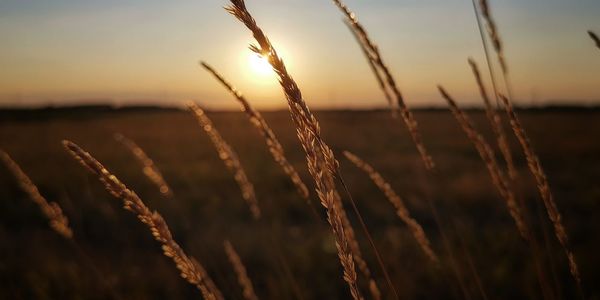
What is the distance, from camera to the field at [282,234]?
146 inches

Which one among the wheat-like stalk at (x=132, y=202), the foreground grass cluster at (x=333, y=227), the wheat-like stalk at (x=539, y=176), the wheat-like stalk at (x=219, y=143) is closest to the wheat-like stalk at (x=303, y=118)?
the foreground grass cluster at (x=333, y=227)

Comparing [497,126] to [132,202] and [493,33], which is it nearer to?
[493,33]

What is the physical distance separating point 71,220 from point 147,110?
198 ft

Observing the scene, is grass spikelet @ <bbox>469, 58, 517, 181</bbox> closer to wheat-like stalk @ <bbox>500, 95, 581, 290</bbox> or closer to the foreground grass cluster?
the foreground grass cluster

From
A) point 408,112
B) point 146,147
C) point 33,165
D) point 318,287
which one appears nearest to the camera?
point 408,112

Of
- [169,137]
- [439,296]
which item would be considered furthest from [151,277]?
[169,137]

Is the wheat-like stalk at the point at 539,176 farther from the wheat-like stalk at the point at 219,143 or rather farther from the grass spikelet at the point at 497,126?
the wheat-like stalk at the point at 219,143

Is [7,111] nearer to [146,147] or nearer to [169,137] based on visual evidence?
[169,137]

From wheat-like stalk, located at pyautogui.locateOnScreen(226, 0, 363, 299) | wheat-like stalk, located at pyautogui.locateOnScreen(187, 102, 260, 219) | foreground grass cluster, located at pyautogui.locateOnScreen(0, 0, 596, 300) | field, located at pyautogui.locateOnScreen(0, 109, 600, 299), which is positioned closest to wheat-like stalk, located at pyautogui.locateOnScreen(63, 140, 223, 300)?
foreground grass cluster, located at pyautogui.locateOnScreen(0, 0, 596, 300)

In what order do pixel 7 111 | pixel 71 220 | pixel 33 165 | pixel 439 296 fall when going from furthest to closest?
1. pixel 7 111
2. pixel 33 165
3. pixel 71 220
4. pixel 439 296

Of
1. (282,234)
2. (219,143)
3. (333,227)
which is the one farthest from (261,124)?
(282,234)

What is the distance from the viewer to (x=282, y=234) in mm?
6016

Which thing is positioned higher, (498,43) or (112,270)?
(498,43)

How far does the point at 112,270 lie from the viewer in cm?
478
